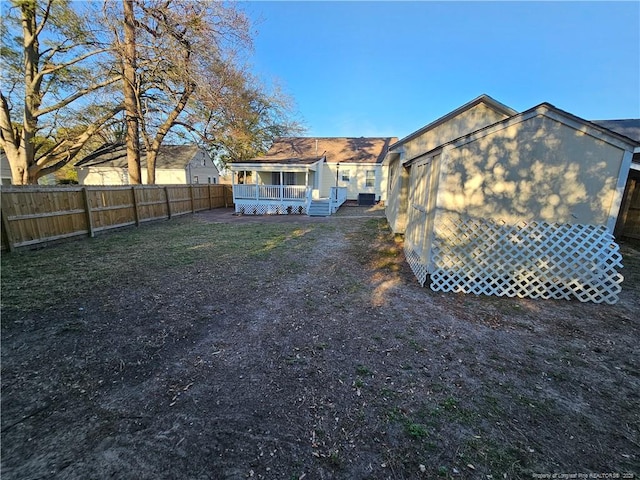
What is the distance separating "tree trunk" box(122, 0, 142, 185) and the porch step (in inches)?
357

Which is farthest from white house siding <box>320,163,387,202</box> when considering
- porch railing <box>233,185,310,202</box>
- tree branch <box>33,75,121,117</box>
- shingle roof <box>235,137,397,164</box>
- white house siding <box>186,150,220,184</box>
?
tree branch <box>33,75,121,117</box>

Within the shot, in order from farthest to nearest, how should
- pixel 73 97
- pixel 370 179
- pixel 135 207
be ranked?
pixel 370 179, pixel 73 97, pixel 135 207

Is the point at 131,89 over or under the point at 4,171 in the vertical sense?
over

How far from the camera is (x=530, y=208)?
480 cm

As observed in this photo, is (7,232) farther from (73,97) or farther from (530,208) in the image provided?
(530,208)

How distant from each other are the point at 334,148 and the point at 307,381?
23648 mm

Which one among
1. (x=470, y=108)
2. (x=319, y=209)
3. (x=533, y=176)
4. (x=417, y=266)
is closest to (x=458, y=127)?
(x=470, y=108)

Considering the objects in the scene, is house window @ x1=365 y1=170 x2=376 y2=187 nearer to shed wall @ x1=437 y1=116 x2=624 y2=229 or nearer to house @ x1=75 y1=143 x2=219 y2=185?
house @ x1=75 y1=143 x2=219 y2=185

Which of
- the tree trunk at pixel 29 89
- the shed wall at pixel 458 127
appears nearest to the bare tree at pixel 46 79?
the tree trunk at pixel 29 89

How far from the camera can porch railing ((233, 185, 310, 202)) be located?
16.1 m

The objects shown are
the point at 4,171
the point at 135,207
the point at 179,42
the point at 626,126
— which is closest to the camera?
the point at 626,126

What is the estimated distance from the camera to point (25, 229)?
6.79 metres

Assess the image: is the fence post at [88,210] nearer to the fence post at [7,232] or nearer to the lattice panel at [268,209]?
the fence post at [7,232]

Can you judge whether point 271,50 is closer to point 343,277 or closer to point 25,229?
point 25,229
